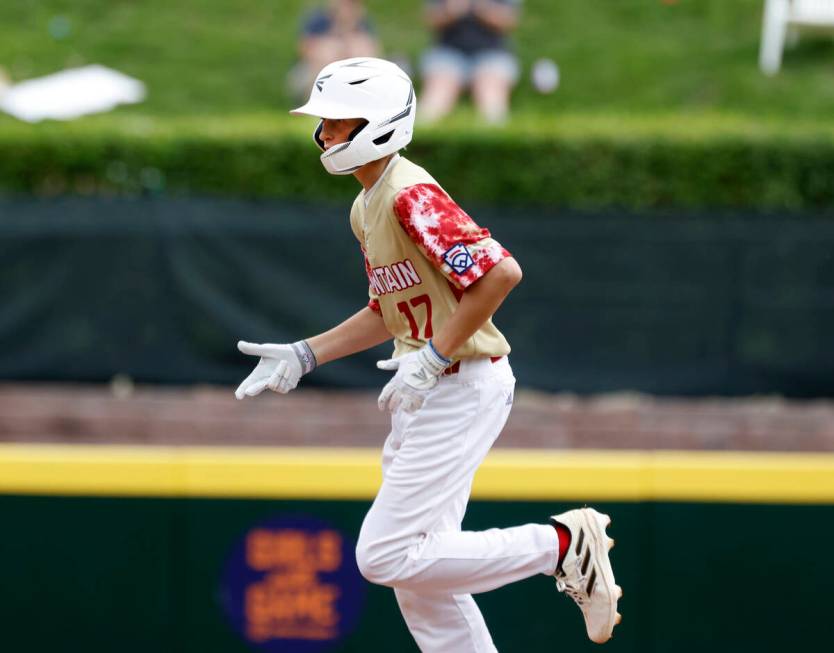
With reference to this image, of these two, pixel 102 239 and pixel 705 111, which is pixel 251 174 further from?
pixel 705 111

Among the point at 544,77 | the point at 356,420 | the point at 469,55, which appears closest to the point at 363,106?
the point at 356,420

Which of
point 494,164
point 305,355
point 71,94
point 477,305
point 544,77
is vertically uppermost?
point 477,305

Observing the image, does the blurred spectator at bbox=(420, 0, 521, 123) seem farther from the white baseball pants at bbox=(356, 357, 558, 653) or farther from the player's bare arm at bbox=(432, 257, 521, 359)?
the player's bare arm at bbox=(432, 257, 521, 359)

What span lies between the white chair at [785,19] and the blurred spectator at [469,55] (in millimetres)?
3450

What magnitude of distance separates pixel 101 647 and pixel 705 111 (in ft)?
34.6

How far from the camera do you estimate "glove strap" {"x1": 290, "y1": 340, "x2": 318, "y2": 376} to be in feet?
15.1

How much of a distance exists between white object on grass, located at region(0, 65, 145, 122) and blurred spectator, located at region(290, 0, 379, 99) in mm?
2200

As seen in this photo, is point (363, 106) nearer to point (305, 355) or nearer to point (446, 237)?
point (446, 237)

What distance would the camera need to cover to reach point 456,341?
13.4ft

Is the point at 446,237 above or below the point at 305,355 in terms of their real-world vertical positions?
above

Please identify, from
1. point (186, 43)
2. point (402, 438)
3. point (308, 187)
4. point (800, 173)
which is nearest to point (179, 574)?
point (402, 438)

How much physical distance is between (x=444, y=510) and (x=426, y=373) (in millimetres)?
592

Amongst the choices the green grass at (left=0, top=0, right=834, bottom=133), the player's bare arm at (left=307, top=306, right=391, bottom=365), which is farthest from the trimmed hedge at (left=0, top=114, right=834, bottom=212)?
the player's bare arm at (left=307, top=306, right=391, bottom=365)

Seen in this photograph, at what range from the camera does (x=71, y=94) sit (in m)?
14.0
